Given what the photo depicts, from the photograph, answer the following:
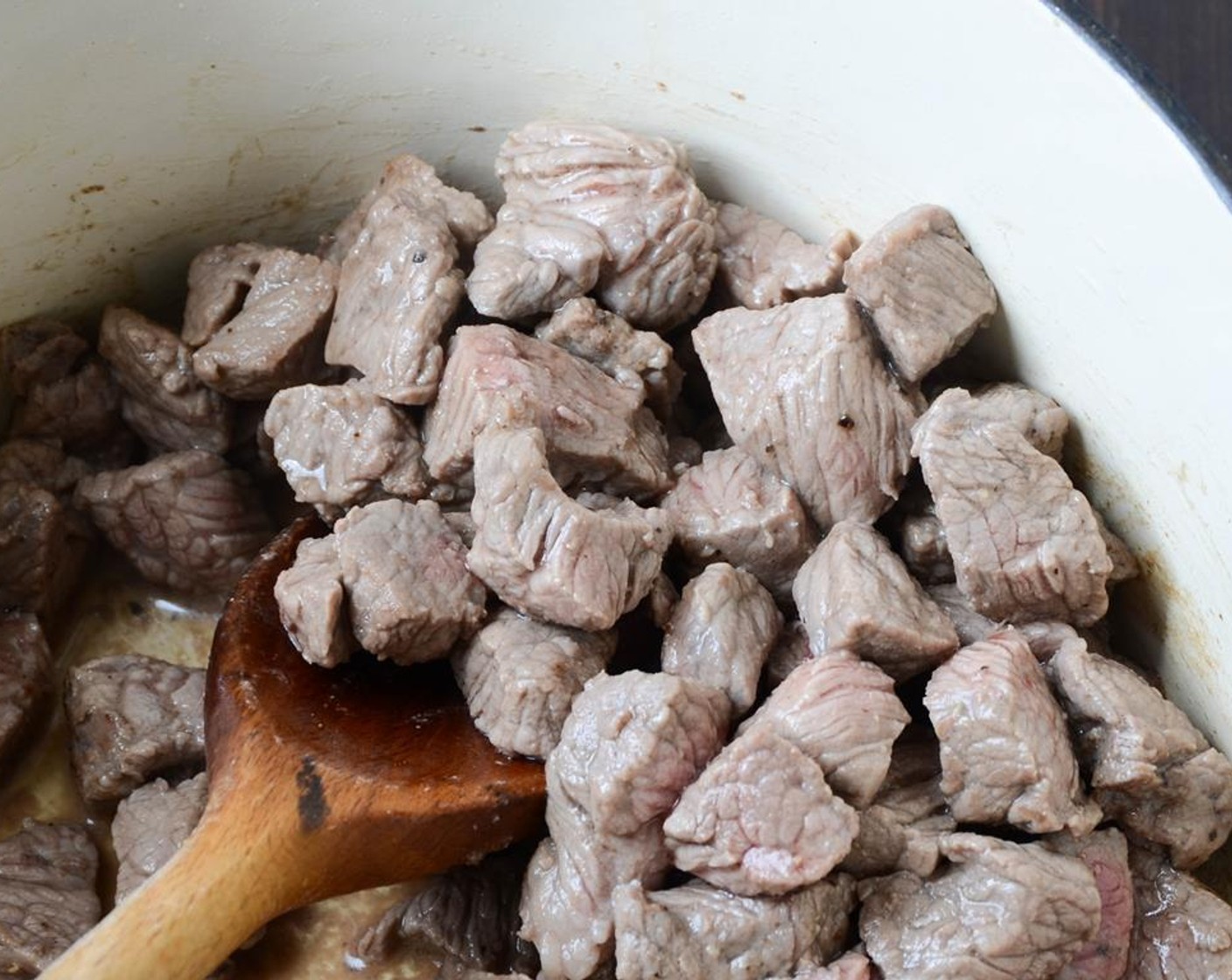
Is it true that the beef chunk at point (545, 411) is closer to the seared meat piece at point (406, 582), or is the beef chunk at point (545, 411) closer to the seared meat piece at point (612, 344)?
the seared meat piece at point (612, 344)

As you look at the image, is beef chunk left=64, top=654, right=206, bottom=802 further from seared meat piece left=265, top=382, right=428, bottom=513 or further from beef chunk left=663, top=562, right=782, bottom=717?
beef chunk left=663, top=562, right=782, bottom=717

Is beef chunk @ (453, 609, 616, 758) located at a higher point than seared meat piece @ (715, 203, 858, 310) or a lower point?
lower

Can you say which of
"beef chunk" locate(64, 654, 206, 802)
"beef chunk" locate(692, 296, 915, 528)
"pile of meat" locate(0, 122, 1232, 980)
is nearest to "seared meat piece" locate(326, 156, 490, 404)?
"pile of meat" locate(0, 122, 1232, 980)

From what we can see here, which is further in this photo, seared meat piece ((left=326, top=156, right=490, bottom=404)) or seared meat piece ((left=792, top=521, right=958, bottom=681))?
seared meat piece ((left=326, top=156, right=490, bottom=404))

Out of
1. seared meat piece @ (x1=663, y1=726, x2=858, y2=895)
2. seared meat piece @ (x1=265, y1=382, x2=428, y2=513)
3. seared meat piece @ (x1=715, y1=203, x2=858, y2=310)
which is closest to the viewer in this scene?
seared meat piece @ (x1=663, y1=726, x2=858, y2=895)

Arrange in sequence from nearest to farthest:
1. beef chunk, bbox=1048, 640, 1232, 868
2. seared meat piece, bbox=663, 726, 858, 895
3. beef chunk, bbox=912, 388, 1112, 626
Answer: seared meat piece, bbox=663, 726, 858, 895 → beef chunk, bbox=1048, 640, 1232, 868 → beef chunk, bbox=912, 388, 1112, 626

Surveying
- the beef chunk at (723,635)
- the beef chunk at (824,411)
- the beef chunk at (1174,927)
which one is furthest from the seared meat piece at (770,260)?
the beef chunk at (1174,927)

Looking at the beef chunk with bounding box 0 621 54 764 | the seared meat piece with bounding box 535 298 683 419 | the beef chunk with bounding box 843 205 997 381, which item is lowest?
the beef chunk with bounding box 0 621 54 764
